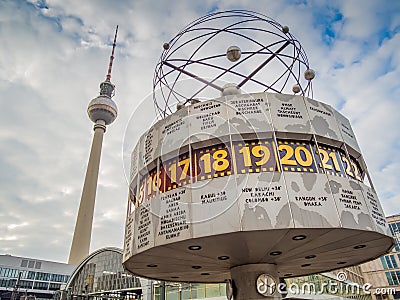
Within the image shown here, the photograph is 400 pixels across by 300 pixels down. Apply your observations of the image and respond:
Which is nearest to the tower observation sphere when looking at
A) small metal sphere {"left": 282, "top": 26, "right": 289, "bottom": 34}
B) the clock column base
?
small metal sphere {"left": 282, "top": 26, "right": 289, "bottom": 34}

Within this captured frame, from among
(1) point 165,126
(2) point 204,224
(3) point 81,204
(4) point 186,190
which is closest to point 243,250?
(2) point 204,224

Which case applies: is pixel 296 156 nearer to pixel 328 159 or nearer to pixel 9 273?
pixel 328 159

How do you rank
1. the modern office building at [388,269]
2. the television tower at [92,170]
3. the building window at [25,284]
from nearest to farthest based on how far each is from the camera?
the modern office building at [388,269], the building window at [25,284], the television tower at [92,170]

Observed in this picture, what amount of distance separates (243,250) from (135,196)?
5594 millimetres

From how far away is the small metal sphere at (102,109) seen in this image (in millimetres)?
125125

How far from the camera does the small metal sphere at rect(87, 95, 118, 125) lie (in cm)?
12512

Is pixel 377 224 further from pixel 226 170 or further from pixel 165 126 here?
pixel 165 126

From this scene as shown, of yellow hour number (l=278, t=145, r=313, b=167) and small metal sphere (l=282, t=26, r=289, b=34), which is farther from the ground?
small metal sphere (l=282, t=26, r=289, b=34)

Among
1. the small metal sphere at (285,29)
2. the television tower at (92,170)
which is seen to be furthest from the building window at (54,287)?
the small metal sphere at (285,29)

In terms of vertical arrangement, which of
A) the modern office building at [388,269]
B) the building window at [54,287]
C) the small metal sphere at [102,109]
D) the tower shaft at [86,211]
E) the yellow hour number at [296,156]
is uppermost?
the small metal sphere at [102,109]

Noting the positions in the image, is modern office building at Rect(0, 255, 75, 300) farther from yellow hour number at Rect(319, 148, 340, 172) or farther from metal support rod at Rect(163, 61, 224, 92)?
yellow hour number at Rect(319, 148, 340, 172)

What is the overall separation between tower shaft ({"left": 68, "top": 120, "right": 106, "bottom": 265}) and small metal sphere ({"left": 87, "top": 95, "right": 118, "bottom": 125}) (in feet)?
33.7

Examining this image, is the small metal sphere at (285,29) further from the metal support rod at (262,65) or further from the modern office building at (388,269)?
the modern office building at (388,269)

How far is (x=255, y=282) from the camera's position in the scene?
499 inches
